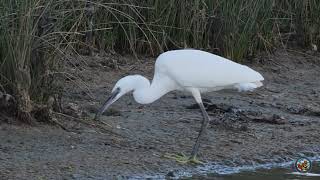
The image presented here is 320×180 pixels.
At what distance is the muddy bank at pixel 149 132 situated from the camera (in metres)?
6.28

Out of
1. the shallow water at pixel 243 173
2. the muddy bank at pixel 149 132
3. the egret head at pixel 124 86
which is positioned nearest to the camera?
the muddy bank at pixel 149 132

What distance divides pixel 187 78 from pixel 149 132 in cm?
77

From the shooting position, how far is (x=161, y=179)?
20.5 feet

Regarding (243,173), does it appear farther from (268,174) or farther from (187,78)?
(187,78)

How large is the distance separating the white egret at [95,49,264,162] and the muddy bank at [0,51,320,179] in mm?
342

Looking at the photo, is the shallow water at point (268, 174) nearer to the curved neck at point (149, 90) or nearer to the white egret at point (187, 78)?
the white egret at point (187, 78)

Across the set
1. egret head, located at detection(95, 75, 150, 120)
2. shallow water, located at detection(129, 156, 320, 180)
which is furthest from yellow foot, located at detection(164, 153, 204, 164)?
egret head, located at detection(95, 75, 150, 120)

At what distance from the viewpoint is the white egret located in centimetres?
688

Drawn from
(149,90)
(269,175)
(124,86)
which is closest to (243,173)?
(269,175)

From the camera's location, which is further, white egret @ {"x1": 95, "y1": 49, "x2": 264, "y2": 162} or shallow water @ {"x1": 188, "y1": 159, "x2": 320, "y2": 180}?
white egret @ {"x1": 95, "y1": 49, "x2": 264, "y2": 162}

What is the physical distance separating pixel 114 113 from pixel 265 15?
3566mm

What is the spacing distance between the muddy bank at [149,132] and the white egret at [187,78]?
1.12ft

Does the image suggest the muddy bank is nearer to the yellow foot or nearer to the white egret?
the yellow foot

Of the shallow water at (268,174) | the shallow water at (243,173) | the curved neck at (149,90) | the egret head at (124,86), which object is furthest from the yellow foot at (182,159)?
the egret head at (124,86)
